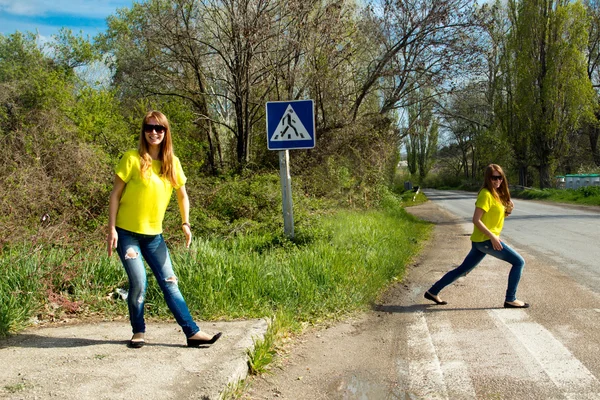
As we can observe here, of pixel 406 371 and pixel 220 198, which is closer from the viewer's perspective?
pixel 406 371

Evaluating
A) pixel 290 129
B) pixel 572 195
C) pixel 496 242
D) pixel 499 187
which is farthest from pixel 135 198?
pixel 572 195

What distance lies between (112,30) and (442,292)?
94.1ft

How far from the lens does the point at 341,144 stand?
1697cm

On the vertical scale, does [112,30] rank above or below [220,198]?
above

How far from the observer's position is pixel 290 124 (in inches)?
336

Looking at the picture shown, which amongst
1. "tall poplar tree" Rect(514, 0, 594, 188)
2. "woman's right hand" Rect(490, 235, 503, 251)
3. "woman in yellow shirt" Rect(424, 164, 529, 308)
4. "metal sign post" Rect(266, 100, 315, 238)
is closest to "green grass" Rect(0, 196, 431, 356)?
"woman in yellow shirt" Rect(424, 164, 529, 308)

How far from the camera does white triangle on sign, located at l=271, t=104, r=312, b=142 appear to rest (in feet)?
28.0

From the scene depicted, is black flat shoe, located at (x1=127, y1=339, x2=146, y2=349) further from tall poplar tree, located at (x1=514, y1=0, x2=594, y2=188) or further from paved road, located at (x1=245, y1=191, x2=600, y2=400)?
tall poplar tree, located at (x1=514, y1=0, x2=594, y2=188)

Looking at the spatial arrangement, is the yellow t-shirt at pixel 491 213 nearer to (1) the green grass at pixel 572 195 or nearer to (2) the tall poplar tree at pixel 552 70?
(1) the green grass at pixel 572 195

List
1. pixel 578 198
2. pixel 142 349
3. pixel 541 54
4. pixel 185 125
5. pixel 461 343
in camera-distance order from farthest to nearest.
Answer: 1. pixel 541 54
2. pixel 578 198
3. pixel 185 125
4. pixel 461 343
5. pixel 142 349

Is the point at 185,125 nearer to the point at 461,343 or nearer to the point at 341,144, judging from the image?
the point at 341,144

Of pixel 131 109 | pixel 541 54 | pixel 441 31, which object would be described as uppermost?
pixel 541 54

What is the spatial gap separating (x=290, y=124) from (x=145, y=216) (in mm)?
4604

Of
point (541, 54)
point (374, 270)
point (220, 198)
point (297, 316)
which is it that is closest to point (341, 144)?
point (220, 198)
